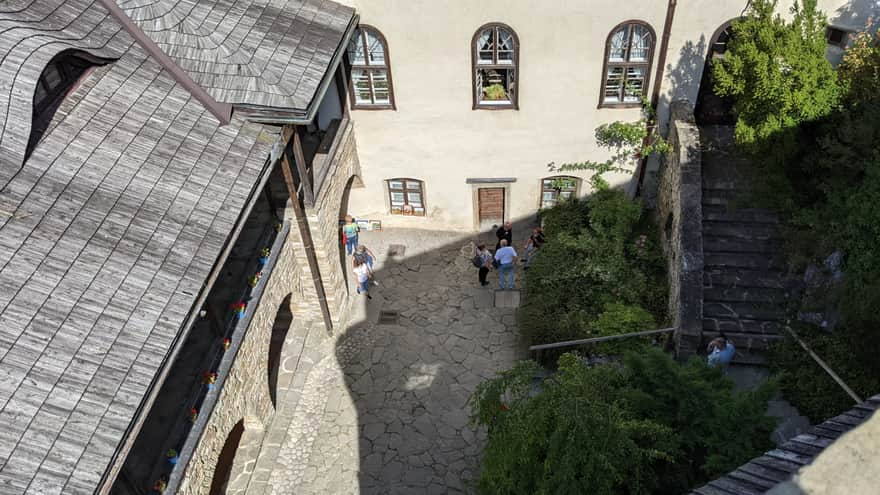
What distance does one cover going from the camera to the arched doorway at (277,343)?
13.0 metres

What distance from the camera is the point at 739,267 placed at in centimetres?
1249

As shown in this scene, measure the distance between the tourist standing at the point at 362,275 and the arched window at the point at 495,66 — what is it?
456cm

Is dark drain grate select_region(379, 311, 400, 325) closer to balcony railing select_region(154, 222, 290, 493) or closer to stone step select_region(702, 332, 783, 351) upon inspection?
balcony railing select_region(154, 222, 290, 493)

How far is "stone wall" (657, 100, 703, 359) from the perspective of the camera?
38.3ft

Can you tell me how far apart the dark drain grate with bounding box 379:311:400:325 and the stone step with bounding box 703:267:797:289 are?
6.72m

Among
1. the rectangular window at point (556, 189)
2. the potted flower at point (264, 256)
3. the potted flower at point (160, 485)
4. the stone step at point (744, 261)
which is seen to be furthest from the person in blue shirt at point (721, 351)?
the potted flower at point (160, 485)

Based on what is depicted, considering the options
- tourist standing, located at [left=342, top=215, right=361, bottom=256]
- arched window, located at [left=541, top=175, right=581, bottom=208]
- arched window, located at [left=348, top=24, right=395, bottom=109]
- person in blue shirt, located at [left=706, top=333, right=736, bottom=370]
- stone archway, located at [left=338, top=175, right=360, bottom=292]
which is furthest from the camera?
arched window, located at [left=541, top=175, right=581, bottom=208]

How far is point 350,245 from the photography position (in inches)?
618

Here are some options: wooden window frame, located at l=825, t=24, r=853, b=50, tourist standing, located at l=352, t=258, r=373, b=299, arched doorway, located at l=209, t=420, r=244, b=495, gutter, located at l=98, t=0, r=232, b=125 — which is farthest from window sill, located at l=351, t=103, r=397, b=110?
wooden window frame, located at l=825, t=24, r=853, b=50

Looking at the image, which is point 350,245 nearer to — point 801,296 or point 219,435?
point 219,435

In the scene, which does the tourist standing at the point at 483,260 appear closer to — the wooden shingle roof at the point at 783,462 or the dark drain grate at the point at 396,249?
the dark drain grate at the point at 396,249

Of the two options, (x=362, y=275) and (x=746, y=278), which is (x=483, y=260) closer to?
(x=362, y=275)

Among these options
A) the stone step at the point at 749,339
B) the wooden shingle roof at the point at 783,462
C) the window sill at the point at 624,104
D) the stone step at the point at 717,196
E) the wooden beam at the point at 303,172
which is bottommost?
the stone step at the point at 749,339

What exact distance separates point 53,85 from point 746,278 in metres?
12.4
